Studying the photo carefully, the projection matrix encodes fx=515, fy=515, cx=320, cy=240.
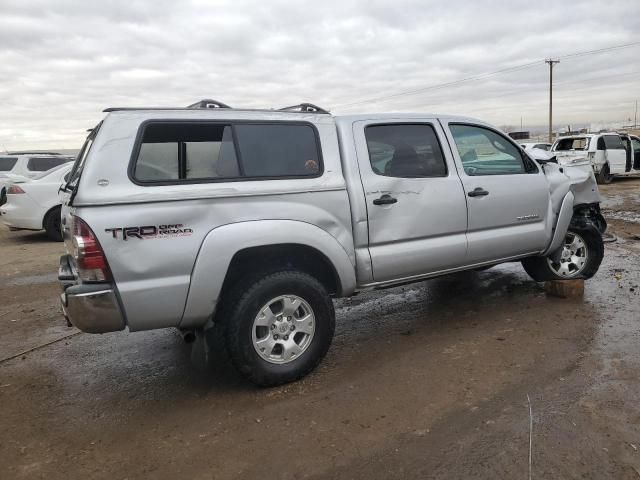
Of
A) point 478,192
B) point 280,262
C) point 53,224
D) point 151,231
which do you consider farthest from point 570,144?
point 151,231

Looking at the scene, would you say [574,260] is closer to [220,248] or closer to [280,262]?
[280,262]

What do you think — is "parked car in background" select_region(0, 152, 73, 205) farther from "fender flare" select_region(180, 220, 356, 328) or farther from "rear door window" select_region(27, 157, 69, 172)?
"fender flare" select_region(180, 220, 356, 328)

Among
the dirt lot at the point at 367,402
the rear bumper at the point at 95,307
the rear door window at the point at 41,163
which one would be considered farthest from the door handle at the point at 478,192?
the rear door window at the point at 41,163

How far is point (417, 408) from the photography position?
129 inches

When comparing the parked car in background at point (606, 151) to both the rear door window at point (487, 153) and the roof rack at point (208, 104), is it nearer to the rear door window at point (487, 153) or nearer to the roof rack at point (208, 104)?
the rear door window at point (487, 153)

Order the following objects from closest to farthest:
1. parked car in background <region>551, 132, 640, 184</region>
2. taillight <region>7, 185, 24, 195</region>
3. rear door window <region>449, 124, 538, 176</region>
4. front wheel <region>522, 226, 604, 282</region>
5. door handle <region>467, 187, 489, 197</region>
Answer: door handle <region>467, 187, 489, 197</region>
rear door window <region>449, 124, 538, 176</region>
front wheel <region>522, 226, 604, 282</region>
taillight <region>7, 185, 24, 195</region>
parked car in background <region>551, 132, 640, 184</region>

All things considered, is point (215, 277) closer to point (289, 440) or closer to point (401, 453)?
point (289, 440)

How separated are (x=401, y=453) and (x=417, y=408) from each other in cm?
50

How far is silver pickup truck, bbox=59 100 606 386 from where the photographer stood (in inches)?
121

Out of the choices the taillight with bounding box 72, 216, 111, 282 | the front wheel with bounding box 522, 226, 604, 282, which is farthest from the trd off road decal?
the front wheel with bounding box 522, 226, 604, 282

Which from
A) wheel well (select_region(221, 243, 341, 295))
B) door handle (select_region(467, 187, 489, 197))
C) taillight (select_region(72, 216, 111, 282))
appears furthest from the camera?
door handle (select_region(467, 187, 489, 197))

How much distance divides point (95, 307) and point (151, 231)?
553 millimetres

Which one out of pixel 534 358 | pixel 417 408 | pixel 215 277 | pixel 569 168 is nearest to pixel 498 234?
pixel 534 358

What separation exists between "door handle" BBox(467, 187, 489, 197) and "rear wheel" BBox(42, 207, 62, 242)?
8622mm
